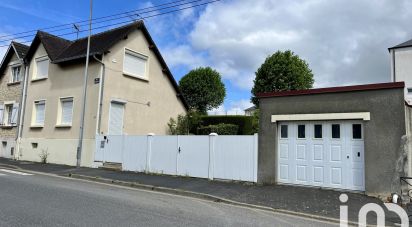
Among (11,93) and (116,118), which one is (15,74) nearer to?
(11,93)

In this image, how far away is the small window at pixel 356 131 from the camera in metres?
11.2

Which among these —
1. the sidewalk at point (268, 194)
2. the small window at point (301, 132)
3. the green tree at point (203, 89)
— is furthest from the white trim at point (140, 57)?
the green tree at point (203, 89)

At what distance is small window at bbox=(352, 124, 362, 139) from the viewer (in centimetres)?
1116

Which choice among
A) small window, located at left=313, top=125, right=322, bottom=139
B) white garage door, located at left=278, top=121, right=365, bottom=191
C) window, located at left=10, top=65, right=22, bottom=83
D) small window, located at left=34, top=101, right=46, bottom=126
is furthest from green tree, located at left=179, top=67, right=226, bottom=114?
small window, located at left=313, top=125, right=322, bottom=139

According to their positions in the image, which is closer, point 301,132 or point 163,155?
point 301,132

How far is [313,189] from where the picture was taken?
37.7ft

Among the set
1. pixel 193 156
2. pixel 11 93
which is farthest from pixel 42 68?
pixel 193 156

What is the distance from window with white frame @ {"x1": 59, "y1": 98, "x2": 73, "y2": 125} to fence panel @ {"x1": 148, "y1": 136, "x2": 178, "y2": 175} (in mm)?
6363

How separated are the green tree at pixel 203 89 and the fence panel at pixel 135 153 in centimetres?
2663

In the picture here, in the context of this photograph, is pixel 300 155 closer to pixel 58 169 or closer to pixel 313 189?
pixel 313 189

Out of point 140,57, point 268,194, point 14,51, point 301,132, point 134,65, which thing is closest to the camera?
point 268,194

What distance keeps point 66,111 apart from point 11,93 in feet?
21.8

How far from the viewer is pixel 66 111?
1966 centimetres

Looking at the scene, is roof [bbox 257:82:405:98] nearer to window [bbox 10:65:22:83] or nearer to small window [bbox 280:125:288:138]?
small window [bbox 280:125:288:138]
